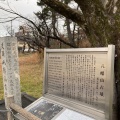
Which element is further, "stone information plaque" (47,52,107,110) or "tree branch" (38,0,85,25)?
"tree branch" (38,0,85,25)

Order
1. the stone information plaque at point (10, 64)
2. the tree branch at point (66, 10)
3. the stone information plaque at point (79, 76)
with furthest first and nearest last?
the tree branch at point (66, 10)
the stone information plaque at point (10, 64)
the stone information plaque at point (79, 76)

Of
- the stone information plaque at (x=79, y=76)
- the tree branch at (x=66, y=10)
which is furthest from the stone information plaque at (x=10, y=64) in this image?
the tree branch at (x=66, y=10)

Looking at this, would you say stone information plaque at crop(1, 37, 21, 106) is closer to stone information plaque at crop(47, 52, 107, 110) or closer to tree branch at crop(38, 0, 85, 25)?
stone information plaque at crop(47, 52, 107, 110)

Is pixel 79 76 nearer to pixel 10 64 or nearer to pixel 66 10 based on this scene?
pixel 10 64

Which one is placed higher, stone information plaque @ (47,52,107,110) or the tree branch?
the tree branch

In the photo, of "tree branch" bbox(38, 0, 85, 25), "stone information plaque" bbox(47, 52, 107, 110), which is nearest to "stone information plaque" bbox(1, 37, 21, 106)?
"stone information plaque" bbox(47, 52, 107, 110)

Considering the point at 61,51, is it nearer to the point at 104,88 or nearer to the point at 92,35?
the point at 92,35

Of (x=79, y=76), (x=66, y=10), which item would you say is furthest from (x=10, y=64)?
(x=66, y=10)

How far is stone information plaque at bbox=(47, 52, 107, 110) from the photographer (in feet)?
8.82

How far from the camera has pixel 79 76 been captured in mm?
2990

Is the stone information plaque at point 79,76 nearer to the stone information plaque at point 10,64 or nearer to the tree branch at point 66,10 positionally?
the stone information plaque at point 10,64

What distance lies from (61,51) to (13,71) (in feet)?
3.65

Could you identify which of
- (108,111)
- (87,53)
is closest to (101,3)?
(87,53)

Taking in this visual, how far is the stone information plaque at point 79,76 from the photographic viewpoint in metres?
2.69
